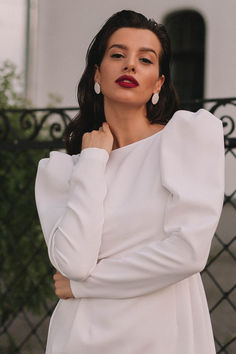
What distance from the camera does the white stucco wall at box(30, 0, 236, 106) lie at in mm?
7535

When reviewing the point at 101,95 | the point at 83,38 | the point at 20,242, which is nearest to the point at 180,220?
the point at 101,95

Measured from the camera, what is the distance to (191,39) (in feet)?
27.2

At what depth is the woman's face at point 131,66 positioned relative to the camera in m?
1.63

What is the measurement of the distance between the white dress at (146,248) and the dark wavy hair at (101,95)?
0.77 feet

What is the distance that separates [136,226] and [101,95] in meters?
0.57

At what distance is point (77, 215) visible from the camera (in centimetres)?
153

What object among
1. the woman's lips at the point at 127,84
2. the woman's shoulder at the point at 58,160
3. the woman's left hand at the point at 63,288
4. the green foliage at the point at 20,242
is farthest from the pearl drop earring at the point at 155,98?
the green foliage at the point at 20,242

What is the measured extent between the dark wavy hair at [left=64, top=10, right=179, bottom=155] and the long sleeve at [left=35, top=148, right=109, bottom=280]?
0.77 feet

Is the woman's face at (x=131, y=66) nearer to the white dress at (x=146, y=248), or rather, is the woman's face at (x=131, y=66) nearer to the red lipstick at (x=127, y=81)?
the red lipstick at (x=127, y=81)

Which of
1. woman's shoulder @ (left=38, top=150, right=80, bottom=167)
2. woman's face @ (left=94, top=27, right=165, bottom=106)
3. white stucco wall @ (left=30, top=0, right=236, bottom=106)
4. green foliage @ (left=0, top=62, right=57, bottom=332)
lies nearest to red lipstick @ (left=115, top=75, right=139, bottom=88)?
woman's face @ (left=94, top=27, right=165, bottom=106)

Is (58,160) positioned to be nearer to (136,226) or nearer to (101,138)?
(101,138)

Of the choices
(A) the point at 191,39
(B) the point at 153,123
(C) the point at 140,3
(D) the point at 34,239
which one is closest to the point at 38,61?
(C) the point at 140,3

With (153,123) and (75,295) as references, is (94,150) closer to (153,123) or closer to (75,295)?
(153,123)

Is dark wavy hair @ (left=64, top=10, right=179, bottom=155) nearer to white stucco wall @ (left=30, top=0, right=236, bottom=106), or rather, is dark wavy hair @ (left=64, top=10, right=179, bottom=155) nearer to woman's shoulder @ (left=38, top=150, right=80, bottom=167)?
woman's shoulder @ (left=38, top=150, right=80, bottom=167)
